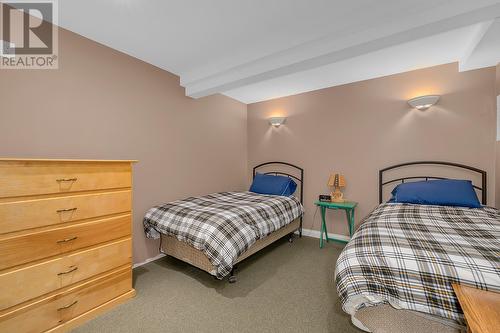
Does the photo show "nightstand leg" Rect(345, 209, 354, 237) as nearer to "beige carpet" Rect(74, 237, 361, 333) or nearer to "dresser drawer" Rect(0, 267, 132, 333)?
"beige carpet" Rect(74, 237, 361, 333)

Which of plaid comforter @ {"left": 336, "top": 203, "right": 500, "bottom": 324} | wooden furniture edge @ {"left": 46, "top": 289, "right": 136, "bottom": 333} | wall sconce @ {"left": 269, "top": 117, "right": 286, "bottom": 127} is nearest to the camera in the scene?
plaid comforter @ {"left": 336, "top": 203, "right": 500, "bottom": 324}

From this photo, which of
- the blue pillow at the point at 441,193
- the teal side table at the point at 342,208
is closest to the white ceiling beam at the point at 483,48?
the blue pillow at the point at 441,193

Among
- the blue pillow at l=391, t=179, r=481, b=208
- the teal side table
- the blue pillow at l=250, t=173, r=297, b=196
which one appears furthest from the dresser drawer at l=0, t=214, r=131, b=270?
the blue pillow at l=391, t=179, r=481, b=208

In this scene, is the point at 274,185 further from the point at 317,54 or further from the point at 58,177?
the point at 58,177

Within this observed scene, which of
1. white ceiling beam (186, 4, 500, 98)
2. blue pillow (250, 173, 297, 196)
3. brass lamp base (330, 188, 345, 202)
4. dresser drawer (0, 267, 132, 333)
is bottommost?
dresser drawer (0, 267, 132, 333)

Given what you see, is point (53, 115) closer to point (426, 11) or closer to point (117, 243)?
point (117, 243)

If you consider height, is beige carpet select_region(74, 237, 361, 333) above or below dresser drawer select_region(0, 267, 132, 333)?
below

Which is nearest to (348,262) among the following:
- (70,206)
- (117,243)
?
(117,243)

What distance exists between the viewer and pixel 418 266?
47.6 inches

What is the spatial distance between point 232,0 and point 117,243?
2242mm

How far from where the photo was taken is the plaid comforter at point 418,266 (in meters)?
1.12

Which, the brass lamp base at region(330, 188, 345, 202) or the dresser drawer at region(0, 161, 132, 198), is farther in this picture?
the brass lamp base at region(330, 188, 345, 202)

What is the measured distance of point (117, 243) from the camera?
190 cm

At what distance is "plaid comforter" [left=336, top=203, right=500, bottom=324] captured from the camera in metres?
1.12
